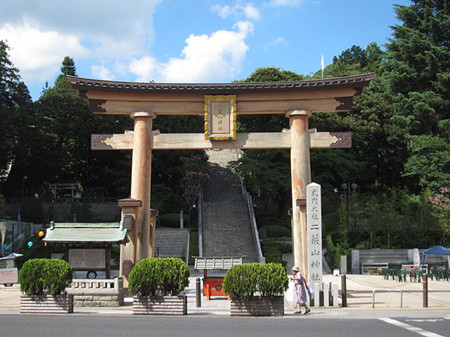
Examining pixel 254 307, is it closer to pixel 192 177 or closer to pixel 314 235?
pixel 314 235

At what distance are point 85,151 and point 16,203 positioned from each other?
7.64m

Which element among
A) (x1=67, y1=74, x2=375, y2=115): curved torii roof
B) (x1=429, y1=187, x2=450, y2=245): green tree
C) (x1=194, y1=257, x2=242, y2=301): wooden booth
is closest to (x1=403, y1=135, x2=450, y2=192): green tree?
(x1=429, y1=187, x2=450, y2=245): green tree

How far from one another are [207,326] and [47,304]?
5331mm

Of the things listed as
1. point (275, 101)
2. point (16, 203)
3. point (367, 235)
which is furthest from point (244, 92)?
point (16, 203)

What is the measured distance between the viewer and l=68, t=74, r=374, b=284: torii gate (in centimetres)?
2016

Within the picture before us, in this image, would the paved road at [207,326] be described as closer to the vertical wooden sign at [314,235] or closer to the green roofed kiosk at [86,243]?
the vertical wooden sign at [314,235]

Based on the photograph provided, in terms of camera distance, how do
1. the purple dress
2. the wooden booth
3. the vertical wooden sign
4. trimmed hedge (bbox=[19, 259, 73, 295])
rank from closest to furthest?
trimmed hedge (bbox=[19, 259, 73, 295])
the purple dress
the vertical wooden sign
the wooden booth

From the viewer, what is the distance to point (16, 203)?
4553cm

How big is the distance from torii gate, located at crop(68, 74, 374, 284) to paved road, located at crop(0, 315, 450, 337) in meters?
6.83

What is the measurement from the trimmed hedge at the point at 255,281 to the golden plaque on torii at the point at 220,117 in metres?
7.62

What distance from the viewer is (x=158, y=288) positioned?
14.3m

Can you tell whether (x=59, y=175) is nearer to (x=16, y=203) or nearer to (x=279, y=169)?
(x=16, y=203)

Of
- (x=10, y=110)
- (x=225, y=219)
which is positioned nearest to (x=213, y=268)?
(x=225, y=219)

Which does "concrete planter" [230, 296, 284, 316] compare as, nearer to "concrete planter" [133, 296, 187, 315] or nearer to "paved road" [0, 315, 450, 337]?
"paved road" [0, 315, 450, 337]
